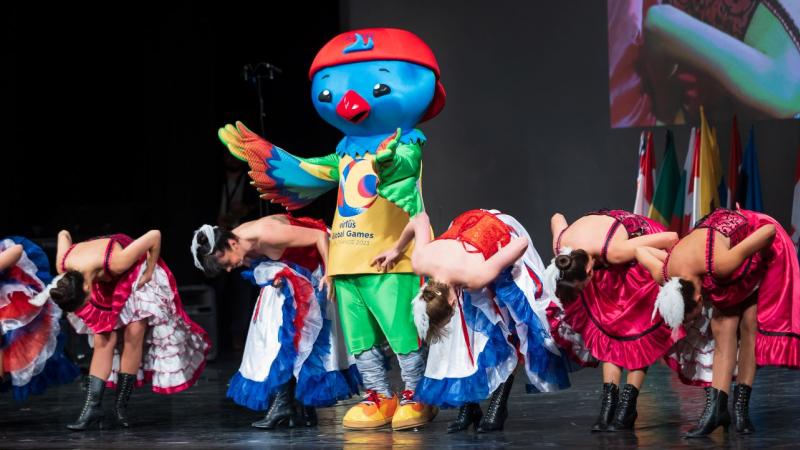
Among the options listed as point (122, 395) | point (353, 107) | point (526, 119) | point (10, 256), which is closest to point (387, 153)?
point (353, 107)

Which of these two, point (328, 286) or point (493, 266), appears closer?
point (493, 266)

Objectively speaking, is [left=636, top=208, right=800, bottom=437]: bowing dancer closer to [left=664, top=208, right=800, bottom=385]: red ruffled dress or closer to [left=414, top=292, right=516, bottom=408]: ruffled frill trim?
[left=664, top=208, right=800, bottom=385]: red ruffled dress

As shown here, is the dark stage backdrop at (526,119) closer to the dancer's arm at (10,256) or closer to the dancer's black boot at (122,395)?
the dancer's black boot at (122,395)

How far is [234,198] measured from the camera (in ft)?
26.0

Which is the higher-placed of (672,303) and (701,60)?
(701,60)

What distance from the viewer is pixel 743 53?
7086 mm

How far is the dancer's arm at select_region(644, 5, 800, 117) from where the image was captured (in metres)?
6.95

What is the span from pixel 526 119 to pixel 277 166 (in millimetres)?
3292

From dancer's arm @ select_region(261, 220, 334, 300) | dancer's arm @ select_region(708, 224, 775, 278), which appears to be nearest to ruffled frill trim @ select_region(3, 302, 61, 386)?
dancer's arm @ select_region(261, 220, 334, 300)

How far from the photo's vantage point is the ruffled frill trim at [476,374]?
4230 mm

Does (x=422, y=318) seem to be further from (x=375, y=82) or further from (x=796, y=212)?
(x=796, y=212)

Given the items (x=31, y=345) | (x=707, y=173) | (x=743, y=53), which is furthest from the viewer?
(x=707, y=173)

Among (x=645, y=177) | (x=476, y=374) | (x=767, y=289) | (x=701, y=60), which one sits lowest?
(x=476, y=374)

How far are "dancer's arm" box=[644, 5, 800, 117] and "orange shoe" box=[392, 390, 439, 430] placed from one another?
136 inches
